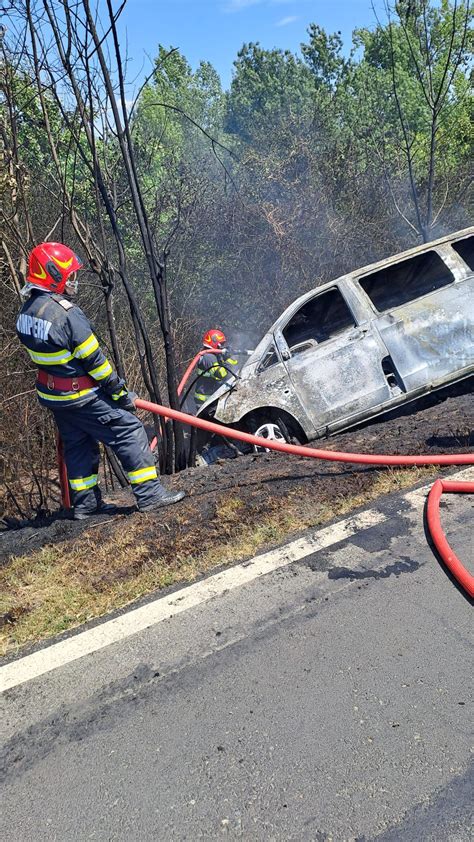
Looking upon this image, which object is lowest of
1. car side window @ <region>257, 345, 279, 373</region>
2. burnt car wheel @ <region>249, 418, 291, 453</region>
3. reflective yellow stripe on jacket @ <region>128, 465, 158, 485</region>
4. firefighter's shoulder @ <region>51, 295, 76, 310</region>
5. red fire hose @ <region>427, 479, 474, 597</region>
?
red fire hose @ <region>427, 479, 474, 597</region>

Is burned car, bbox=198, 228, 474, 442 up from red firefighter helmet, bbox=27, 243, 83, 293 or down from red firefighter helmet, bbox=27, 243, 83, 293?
down

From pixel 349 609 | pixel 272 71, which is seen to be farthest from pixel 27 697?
pixel 272 71

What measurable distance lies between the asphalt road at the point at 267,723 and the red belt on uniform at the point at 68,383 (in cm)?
197

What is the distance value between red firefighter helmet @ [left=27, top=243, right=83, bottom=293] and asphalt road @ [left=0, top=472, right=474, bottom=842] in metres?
2.44

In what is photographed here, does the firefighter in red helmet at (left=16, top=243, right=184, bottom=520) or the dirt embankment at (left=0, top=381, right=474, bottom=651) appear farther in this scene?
the firefighter in red helmet at (left=16, top=243, right=184, bottom=520)

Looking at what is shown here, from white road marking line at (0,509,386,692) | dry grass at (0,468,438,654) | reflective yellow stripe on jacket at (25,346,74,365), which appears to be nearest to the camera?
white road marking line at (0,509,386,692)

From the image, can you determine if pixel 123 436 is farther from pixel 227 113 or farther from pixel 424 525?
pixel 227 113

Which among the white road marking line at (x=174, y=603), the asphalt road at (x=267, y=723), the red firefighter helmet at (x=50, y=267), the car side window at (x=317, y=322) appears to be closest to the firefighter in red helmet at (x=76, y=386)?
the red firefighter helmet at (x=50, y=267)

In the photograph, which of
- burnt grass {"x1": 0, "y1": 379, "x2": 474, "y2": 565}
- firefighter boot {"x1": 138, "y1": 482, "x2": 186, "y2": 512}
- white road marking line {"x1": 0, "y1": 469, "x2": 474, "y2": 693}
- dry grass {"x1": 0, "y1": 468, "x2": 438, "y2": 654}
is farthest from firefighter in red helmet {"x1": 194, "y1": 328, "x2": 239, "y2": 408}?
white road marking line {"x1": 0, "y1": 469, "x2": 474, "y2": 693}

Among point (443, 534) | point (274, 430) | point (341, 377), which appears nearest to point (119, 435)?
point (274, 430)

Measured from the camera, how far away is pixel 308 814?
6.07 ft

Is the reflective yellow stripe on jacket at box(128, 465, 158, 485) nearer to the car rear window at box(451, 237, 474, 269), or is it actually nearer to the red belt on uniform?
the red belt on uniform

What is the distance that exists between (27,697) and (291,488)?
90.3 inches

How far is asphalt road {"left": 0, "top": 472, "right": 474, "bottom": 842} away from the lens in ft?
6.14
